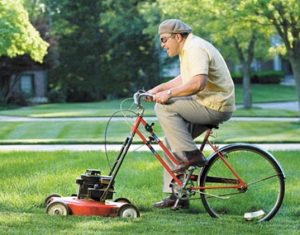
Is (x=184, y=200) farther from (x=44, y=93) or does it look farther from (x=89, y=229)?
(x=44, y=93)

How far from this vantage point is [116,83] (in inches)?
1662

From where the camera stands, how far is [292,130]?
17531mm

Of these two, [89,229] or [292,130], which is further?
[292,130]

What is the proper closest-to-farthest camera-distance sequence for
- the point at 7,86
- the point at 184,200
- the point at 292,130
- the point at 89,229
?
1. the point at 89,229
2. the point at 184,200
3. the point at 292,130
4. the point at 7,86

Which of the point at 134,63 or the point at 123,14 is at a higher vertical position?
the point at 123,14

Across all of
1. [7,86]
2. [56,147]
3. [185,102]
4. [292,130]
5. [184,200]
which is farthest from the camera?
[7,86]

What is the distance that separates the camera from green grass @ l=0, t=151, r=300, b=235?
545 cm

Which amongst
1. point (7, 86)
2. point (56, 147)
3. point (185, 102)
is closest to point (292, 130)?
point (56, 147)

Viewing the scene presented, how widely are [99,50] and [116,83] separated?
2171 mm

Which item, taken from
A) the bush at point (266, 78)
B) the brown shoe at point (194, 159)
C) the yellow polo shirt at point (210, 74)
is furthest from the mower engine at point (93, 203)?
the bush at point (266, 78)

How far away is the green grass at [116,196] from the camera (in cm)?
545

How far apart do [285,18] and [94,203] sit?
1370cm

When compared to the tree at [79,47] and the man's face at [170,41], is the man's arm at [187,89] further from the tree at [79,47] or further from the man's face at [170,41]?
the tree at [79,47]

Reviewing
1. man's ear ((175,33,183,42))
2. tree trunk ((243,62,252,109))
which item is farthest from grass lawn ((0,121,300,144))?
tree trunk ((243,62,252,109))
